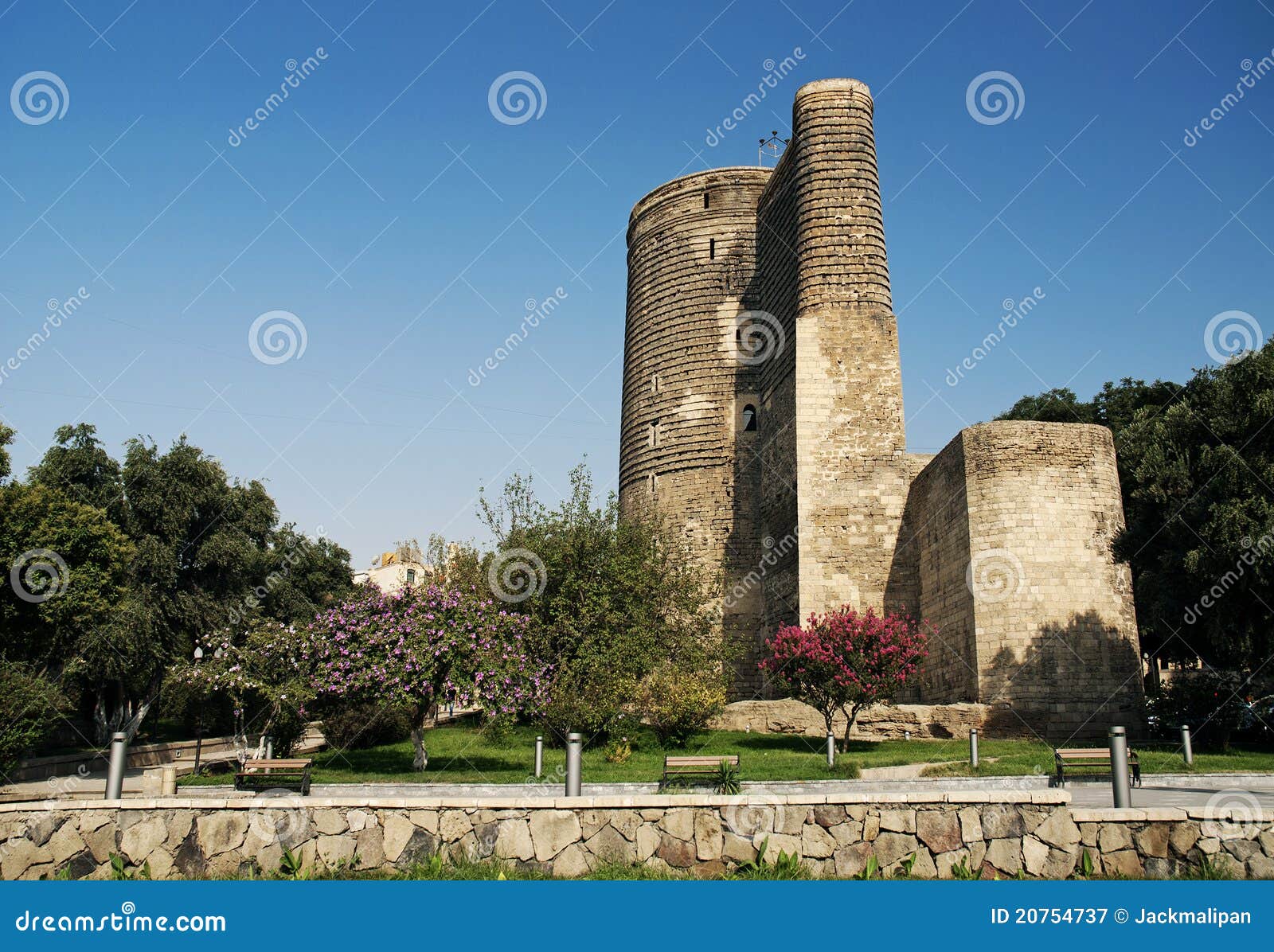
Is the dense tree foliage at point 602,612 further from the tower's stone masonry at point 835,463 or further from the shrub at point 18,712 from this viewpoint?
the shrub at point 18,712

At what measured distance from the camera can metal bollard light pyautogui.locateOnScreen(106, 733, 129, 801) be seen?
8391mm

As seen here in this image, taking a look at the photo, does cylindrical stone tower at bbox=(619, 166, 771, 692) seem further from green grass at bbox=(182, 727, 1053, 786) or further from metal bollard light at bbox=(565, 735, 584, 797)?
metal bollard light at bbox=(565, 735, 584, 797)

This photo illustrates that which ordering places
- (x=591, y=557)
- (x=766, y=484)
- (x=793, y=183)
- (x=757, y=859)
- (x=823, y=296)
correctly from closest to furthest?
(x=757, y=859) < (x=591, y=557) < (x=823, y=296) < (x=793, y=183) < (x=766, y=484)

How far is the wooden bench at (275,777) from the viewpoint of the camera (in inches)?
456

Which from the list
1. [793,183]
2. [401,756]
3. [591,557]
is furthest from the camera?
[793,183]

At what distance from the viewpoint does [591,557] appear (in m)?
20.5

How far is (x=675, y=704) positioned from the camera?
17984 mm

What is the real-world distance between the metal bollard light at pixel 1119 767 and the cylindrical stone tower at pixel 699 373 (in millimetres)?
19038

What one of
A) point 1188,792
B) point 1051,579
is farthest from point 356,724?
point 1188,792

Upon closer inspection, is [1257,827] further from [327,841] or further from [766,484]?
[766,484]

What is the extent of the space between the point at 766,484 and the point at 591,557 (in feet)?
24.3

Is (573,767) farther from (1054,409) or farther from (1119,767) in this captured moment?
(1054,409)

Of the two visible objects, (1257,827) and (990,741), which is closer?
(1257,827)

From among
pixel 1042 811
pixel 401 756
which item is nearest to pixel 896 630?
A: pixel 1042 811
